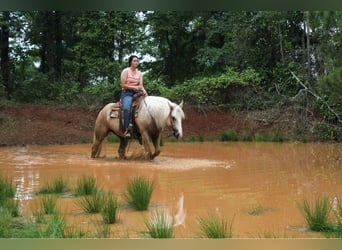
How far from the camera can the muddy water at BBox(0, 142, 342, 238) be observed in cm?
315

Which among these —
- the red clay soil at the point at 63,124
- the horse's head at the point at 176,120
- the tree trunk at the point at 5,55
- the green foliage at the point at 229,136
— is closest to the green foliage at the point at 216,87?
the red clay soil at the point at 63,124

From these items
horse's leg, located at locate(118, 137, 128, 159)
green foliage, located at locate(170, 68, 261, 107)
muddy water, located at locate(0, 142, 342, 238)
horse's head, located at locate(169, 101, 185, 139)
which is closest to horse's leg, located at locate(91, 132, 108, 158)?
muddy water, located at locate(0, 142, 342, 238)

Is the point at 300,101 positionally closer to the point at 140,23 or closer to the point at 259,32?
the point at 259,32

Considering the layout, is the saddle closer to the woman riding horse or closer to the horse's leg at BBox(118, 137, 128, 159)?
the woman riding horse

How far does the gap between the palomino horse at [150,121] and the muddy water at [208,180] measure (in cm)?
30

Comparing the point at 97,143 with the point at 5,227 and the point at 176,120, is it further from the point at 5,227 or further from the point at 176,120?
the point at 5,227

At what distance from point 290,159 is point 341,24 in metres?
4.79

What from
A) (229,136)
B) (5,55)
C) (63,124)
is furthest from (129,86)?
(5,55)

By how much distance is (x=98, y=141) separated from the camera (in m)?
7.48

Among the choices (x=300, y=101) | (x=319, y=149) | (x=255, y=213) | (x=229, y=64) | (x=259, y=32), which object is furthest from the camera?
(x=229, y=64)

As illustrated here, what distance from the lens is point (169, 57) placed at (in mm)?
15680

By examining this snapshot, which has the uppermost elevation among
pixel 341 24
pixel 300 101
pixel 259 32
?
pixel 259 32

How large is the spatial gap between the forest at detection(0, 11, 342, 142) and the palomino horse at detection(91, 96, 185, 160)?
499 centimetres

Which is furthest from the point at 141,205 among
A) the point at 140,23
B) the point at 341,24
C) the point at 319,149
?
the point at 140,23
